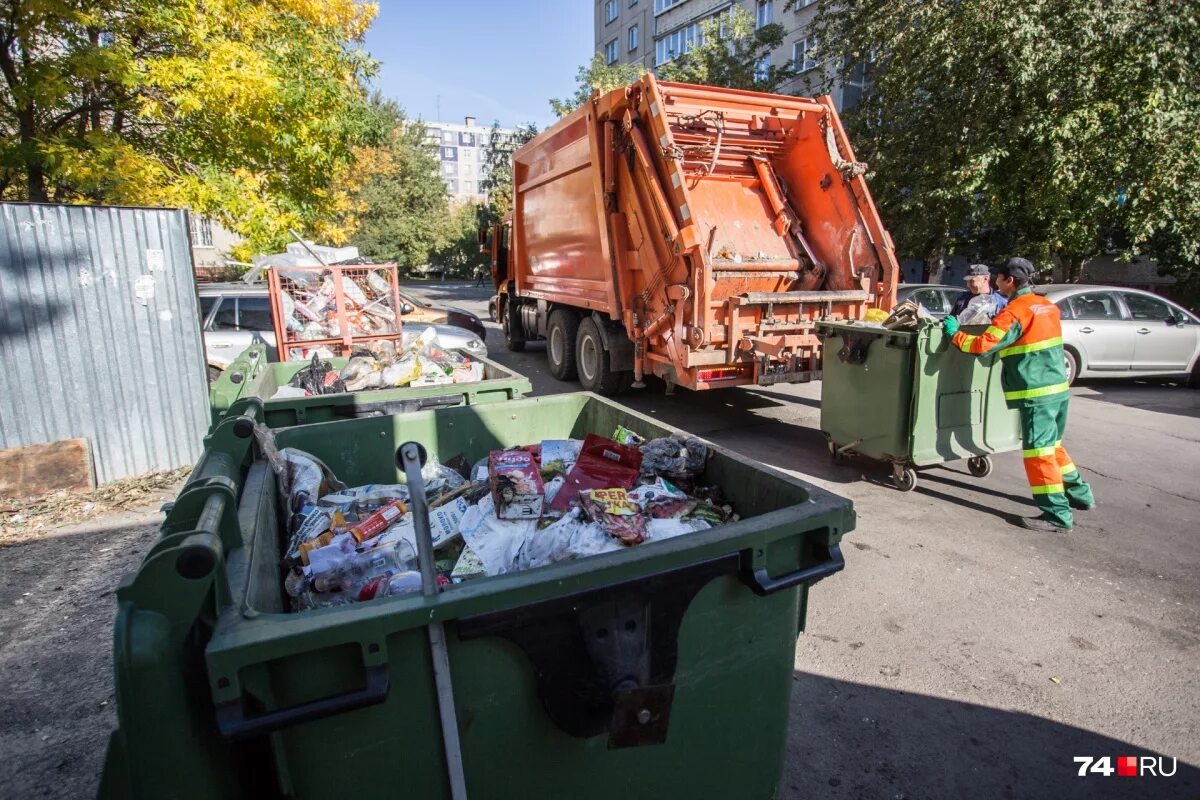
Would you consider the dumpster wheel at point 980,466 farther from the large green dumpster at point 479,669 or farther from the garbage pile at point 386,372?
the large green dumpster at point 479,669

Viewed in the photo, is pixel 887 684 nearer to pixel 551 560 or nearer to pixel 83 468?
pixel 551 560

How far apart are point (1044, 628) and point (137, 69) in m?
8.28

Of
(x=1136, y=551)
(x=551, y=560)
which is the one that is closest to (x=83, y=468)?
(x=551, y=560)

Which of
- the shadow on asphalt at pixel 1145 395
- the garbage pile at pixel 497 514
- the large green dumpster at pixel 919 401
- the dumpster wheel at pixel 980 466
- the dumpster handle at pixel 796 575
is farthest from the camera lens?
the shadow on asphalt at pixel 1145 395

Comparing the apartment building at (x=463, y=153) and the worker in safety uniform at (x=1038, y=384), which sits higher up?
the apartment building at (x=463, y=153)

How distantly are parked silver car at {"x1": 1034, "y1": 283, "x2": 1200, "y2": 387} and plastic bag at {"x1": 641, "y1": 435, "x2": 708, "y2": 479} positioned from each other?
8.25m

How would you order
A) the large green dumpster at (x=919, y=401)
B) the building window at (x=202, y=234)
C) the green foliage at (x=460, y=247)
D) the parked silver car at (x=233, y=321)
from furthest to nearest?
1. the green foliage at (x=460, y=247)
2. the building window at (x=202, y=234)
3. the parked silver car at (x=233, y=321)
4. the large green dumpster at (x=919, y=401)

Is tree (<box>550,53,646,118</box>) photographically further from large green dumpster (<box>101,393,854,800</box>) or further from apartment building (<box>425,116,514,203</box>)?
apartment building (<box>425,116,514,203</box>)

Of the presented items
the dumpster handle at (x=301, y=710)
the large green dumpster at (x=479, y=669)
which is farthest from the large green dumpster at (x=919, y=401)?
the dumpster handle at (x=301, y=710)

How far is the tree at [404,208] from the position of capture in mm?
38031

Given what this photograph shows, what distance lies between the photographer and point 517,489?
2.14 m

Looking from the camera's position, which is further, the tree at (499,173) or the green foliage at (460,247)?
the green foliage at (460,247)

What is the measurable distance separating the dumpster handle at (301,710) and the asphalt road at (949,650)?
3.36ft

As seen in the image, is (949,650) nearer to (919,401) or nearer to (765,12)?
(919,401)
